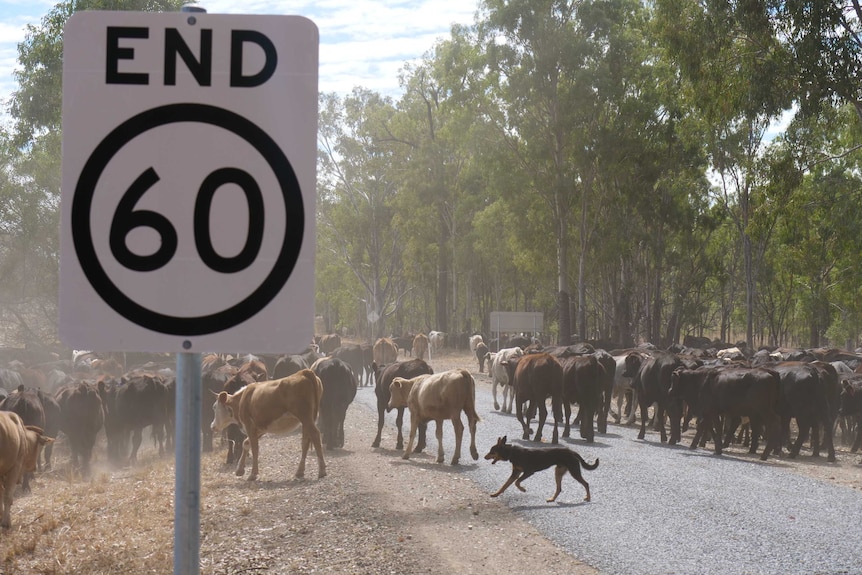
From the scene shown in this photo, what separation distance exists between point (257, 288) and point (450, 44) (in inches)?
1652

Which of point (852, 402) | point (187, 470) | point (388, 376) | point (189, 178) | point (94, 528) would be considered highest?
point (189, 178)

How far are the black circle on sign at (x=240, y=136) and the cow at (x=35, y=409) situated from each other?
48.8 feet

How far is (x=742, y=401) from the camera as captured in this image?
1805 cm

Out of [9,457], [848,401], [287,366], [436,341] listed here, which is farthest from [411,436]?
[436,341]

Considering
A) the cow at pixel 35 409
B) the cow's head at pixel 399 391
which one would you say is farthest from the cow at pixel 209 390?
the cow's head at pixel 399 391

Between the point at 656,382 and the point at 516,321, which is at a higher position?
the point at 516,321

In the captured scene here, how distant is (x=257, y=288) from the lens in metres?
2.27

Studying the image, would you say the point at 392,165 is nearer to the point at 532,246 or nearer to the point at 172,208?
the point at 532,246

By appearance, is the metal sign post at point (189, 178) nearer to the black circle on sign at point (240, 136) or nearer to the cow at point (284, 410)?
the black circle on sign at point (240, 136)

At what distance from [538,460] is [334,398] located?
709cm

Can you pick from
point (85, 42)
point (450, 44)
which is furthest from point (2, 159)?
point (85, 42)

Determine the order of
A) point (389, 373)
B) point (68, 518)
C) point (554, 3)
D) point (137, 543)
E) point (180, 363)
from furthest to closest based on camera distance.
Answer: point (554, 3), point (389, 373), point (68, 518), point (137, 543), point (180, 363)

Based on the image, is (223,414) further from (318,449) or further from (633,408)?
(633,408)

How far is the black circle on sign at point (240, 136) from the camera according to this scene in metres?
2.24
